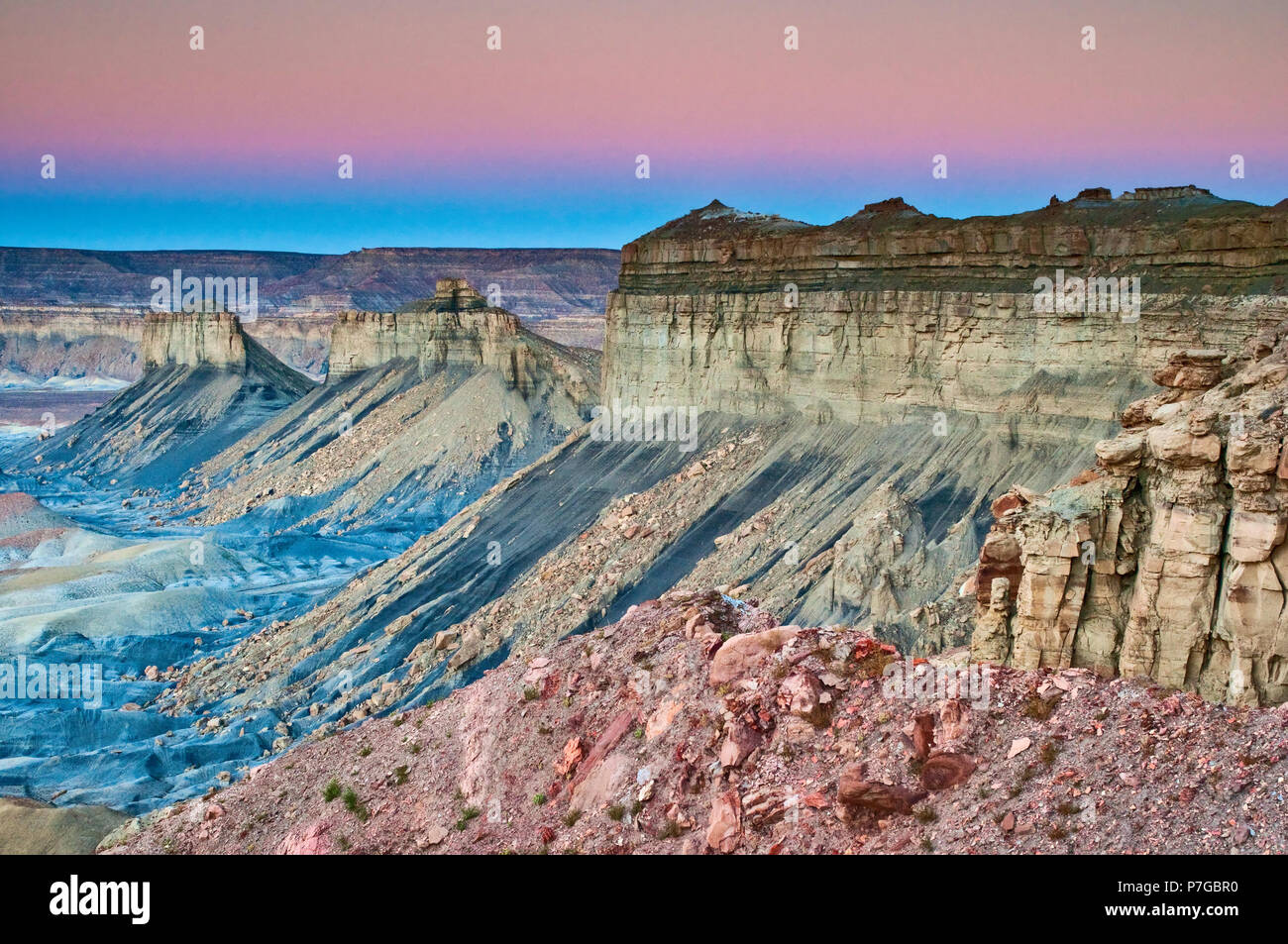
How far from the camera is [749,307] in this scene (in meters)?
40.1

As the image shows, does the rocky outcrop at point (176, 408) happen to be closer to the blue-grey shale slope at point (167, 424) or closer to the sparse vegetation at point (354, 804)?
the blue-grey shale slope at point (167, 424)

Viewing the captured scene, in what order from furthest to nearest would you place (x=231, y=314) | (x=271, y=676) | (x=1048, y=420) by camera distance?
(x=231, y=314) → (x=271, y=676) → (x=1048, y=420)

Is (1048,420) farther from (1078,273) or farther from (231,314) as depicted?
(231,314)

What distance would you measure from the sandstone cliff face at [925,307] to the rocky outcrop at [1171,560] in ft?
45.3

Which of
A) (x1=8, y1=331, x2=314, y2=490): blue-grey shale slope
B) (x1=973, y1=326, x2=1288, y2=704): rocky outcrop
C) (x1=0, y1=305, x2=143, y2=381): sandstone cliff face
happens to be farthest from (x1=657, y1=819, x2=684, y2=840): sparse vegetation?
(x1=0, y1=305, x2=143, y2=381): sandstone cliff face

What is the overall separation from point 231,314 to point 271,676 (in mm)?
64669

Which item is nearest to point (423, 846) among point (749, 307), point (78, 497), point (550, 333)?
point (749, 307)

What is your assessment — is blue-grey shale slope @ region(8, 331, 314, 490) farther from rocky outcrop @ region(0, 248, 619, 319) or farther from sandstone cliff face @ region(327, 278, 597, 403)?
rocky outcrop @ region(0, 248, 619, 319)

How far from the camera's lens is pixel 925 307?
1313 inches

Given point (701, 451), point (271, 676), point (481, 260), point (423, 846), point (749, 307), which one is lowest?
point (271, 676)

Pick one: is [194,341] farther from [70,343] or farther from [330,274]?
[330,274]

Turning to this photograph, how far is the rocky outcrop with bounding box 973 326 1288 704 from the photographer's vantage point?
1278 cm

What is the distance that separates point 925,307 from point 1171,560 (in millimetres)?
20804

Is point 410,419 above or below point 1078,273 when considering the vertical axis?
below
